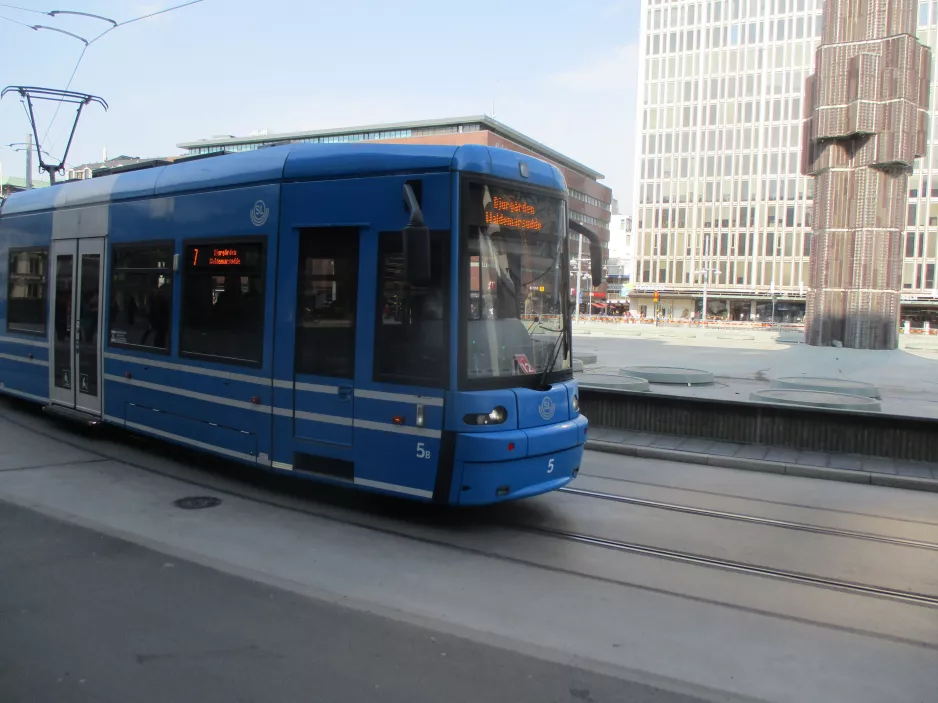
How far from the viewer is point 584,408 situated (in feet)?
42.8

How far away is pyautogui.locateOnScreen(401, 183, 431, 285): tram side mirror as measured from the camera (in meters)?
6.02

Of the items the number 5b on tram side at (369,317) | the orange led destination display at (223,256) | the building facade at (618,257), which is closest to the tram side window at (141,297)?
the number 5b on tram side at (369,317)

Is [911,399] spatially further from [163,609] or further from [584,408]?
[163,609]

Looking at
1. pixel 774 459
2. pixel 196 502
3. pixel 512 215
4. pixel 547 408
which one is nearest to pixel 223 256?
pixel 196 502

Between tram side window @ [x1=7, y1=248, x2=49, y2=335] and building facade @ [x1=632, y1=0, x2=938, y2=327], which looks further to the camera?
building facade @ [x1=632, y1=0, x2=938, y2=327]

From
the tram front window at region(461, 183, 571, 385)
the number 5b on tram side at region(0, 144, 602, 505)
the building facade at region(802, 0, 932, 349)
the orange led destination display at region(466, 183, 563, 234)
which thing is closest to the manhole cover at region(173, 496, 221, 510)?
the number 5b on tram side at region(0, 144, 602, 505)

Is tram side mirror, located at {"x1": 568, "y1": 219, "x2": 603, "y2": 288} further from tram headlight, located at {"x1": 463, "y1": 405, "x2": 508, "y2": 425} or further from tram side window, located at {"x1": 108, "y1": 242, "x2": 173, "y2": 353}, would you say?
tram side window, located at {"x1": 108, "y1": 242, "x2": 173, "y2": 353}

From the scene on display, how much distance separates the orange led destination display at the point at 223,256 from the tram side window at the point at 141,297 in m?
0.53

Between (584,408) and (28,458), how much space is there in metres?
8.10

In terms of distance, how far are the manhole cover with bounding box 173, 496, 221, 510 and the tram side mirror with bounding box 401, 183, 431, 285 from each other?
137 inches

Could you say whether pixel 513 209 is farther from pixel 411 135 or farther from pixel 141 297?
pixel 411 135

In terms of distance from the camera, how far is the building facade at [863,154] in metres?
32.1

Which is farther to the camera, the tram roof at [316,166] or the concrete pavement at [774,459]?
the concrete pavement at [774,459]

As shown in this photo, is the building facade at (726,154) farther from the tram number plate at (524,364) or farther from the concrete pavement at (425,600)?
the tram number plate at (524,364)
